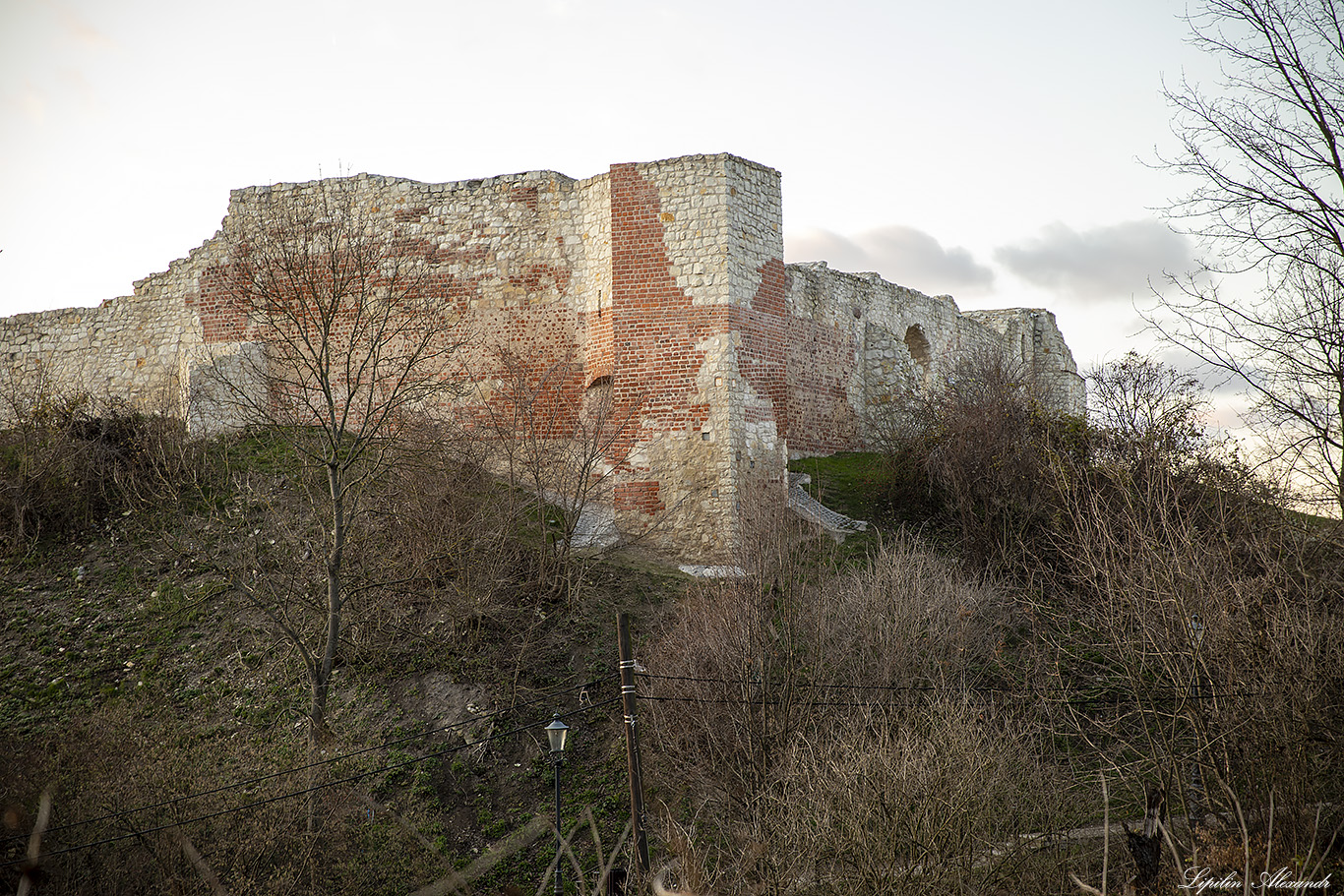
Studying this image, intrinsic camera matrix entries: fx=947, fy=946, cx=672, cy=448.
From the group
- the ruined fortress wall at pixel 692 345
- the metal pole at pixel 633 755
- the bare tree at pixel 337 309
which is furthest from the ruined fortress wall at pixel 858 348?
the metal pole at pixel 633 755

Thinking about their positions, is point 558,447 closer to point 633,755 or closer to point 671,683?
point 671,683

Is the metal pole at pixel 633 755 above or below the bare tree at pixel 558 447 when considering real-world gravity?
below

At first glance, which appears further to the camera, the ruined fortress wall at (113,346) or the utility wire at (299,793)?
the ruined fortress wall at (113,346)

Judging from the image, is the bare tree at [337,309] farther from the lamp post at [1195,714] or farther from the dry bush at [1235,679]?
the lamp post at [1195,714]

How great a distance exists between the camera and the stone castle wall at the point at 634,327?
13.8m

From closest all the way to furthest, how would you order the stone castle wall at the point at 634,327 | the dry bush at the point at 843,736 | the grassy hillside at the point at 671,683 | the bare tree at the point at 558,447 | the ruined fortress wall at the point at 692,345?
the dry bush at the point at 843,736
the grassy hillside at the point at 671,683
the bare tree at the point at 558,447
the ruined fortress wall at the point at 692,345
the stone castle wall at the point at 634,327

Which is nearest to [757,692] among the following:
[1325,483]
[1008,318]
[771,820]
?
[771,820]

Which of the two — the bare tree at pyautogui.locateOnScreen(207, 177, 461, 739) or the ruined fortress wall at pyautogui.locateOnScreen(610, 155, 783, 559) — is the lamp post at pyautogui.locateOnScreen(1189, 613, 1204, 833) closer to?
the ruined fortress wall at pyautogui.locateOnScreen(610, 155, 783, 559)

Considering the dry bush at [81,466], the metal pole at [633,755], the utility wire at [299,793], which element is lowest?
the utility wire at [299,793]

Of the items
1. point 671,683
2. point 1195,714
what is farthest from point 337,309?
point 1195,714

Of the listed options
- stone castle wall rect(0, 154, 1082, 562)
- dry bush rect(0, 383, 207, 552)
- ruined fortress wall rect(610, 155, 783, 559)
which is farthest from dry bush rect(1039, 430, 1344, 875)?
dry bush rect(0, 383, 207, 552)

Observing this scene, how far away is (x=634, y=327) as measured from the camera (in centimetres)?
1409

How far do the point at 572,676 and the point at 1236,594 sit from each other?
7.34m

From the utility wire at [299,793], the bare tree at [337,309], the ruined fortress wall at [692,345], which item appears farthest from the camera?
the bare tree at [337,309]
